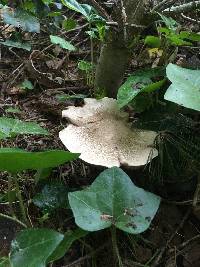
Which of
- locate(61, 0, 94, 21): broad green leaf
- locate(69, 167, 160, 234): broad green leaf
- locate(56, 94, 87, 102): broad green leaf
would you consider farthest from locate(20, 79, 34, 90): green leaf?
locate(69, 167, 160, 234): broad green leaf

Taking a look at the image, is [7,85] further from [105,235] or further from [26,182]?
[105,235]

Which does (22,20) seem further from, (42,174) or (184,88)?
(184,88)

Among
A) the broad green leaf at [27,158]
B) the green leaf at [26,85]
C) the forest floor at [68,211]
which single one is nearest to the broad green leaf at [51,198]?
the forest floor at [68,211]

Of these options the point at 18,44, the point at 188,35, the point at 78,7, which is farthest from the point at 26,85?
the point at 188,35

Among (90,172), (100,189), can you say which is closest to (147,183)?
(90,172)

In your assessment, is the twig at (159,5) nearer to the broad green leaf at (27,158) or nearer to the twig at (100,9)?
the twig at (100,9)
